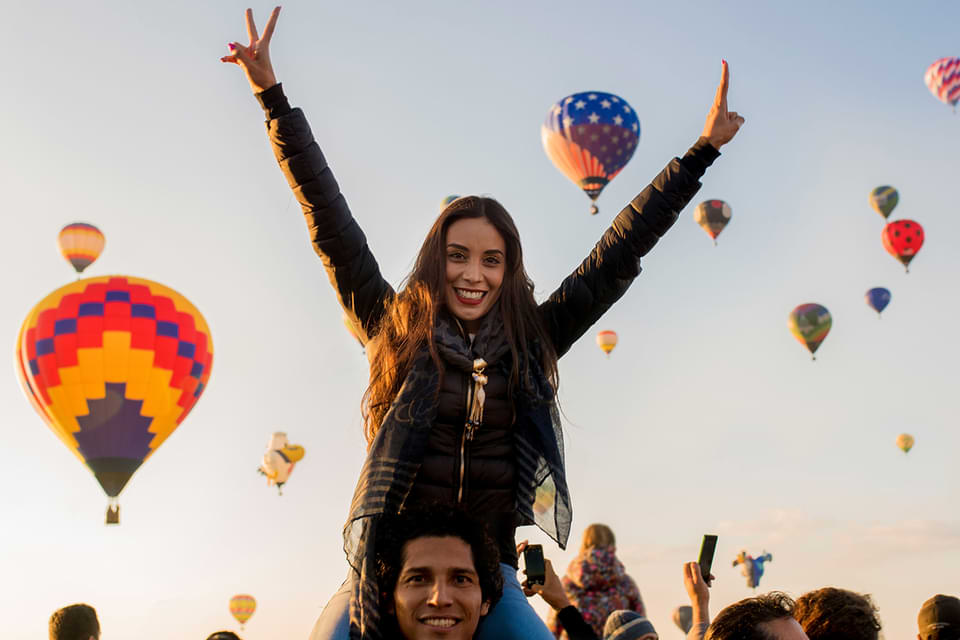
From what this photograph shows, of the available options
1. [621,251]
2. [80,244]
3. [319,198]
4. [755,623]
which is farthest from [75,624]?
[80,244]

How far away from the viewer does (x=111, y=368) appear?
23266 millimetres

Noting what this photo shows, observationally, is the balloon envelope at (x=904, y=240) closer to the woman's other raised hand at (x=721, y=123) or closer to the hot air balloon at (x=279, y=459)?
the hot air balloon at (x=279, y=459)

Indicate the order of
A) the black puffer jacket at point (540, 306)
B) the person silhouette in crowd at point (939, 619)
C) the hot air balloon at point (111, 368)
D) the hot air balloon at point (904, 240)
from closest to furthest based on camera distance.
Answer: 1. the black puffer jacket at point (540, 306)
2. the person silhouette in crowd at point (939, 619)
3. the hot air balloon at point (111, 368)
4. the hot air balloon at point (904, 240)

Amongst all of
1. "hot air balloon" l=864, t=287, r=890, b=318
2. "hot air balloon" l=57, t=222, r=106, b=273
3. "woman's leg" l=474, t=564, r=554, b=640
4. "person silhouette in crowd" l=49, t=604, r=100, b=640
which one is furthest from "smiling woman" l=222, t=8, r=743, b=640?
"hot air balloon" l=864, t=287, r=890, b=318

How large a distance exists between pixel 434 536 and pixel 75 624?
3.98 meters

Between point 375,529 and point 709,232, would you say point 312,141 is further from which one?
point 709,232

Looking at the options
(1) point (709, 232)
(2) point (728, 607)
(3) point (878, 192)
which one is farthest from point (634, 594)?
(3) point (878, 192)

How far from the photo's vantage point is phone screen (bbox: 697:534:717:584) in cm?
364

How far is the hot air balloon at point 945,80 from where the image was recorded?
40.6 m

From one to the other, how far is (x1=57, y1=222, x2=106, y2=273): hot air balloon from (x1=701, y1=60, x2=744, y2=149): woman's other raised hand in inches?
1214

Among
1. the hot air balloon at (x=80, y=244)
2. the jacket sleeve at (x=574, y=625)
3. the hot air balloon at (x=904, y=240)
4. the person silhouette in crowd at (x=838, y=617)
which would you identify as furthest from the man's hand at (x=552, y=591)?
the hot air balloon at (x=904, y=240)

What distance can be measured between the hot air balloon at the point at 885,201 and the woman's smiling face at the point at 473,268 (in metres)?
38.2

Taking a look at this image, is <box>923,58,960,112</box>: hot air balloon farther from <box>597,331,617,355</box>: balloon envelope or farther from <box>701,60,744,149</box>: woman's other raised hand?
<box>701,60,744,149</box>: woman's other raised hand

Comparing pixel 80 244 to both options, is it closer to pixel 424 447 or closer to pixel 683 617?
pixel 683 617
